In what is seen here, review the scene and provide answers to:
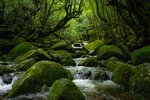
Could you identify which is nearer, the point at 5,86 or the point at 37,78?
the point at 37,78

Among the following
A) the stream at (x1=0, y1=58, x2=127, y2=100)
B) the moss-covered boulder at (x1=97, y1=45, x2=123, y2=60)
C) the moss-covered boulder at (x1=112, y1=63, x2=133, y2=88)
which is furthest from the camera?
the moss-covered boulder at (x1=97, y1=45, x2=123, y2=60)

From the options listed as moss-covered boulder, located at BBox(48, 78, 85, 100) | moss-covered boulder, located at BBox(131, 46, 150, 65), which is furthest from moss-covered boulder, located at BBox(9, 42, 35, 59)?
moss-covered boulder, located at BBox(48, 78, 85, 100)

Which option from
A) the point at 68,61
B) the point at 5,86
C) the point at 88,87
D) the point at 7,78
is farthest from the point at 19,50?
the point at 88,87

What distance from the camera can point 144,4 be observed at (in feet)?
50.5

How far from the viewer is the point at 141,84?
23.0ft

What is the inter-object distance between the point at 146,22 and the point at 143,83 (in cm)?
835

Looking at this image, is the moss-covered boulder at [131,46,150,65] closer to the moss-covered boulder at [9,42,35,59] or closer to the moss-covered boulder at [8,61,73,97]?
the moss-covered boulder at [8,61,73,97]

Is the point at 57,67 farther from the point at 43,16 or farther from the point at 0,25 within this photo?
the point at 43,16

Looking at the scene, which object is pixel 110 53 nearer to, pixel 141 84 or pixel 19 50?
pixel 19 50

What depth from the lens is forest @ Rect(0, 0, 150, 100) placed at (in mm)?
7790

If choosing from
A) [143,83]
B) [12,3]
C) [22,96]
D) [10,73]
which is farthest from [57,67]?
[12,3]

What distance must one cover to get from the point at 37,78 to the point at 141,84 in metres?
3.98

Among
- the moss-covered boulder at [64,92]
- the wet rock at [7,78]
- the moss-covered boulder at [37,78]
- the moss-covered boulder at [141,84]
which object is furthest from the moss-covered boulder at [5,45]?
the moss-covered boulder at [141,84]

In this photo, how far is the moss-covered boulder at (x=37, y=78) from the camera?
8.56 metres
